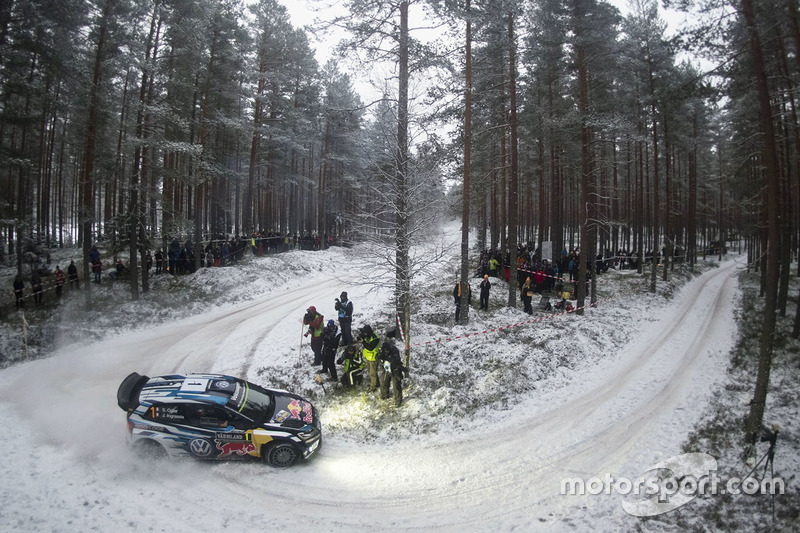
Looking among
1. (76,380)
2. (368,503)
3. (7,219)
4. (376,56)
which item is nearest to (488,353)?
(368,503)

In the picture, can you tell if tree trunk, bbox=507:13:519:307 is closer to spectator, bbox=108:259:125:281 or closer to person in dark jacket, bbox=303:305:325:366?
person in dark jacket, bbox=303:305:325:366

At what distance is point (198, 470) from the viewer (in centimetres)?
808

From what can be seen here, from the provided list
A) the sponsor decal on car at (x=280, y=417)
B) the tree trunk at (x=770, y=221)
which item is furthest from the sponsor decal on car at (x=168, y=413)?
the tree trunk at (x=770, y=221)

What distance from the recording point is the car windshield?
8.45 m

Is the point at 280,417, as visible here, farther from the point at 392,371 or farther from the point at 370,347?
the point at 370,347

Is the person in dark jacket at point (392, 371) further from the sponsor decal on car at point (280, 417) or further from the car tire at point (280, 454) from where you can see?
the car tire at point (280, 454)

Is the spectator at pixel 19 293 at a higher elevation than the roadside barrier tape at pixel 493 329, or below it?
higher

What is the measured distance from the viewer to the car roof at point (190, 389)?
8297mm

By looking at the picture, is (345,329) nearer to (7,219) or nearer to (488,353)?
(488,353)

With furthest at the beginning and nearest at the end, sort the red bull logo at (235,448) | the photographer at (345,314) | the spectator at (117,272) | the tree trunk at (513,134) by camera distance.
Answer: the spectator at (117,272), the tree trunk at (513,134), the photographer at (345,314), the red bull logo at (235,448)

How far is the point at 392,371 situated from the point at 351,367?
1.55 meters

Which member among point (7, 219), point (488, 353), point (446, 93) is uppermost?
point (446, 93)

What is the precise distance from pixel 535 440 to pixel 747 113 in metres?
20.1

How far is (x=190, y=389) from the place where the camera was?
8539 millimetres
